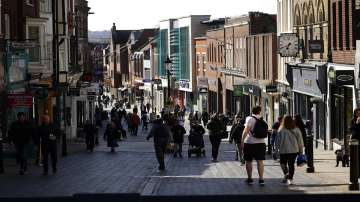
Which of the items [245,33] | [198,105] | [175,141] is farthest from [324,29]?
[198,105]

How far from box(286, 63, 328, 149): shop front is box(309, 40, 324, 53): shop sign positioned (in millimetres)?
599

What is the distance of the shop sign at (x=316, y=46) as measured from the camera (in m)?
37.9

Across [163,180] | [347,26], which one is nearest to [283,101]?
[347,26]

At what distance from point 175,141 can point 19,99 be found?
6726 millimetres

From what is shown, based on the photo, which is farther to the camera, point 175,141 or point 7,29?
point 7,29

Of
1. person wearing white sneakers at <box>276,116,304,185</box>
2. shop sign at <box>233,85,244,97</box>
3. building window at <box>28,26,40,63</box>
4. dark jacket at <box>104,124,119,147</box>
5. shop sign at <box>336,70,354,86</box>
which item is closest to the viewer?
person wearing white sneakers at <box>276,116,304,185</box>

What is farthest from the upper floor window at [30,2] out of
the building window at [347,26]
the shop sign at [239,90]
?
the shop sign at [239,90]

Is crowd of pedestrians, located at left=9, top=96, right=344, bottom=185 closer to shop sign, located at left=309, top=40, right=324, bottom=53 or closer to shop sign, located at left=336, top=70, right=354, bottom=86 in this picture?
shop sign, located at left=336, top=70, right=354, bottom=86

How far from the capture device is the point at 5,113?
121 ft

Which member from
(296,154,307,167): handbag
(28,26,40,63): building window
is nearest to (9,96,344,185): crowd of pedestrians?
(296,154,307,167): handbag

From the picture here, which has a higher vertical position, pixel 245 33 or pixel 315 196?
pixel 245 33

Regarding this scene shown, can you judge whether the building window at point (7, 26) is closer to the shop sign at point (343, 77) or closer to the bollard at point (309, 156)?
the shop sign at point (343, 77)

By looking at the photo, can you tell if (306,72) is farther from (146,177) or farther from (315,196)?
(315,196)

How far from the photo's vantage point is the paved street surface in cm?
1756
